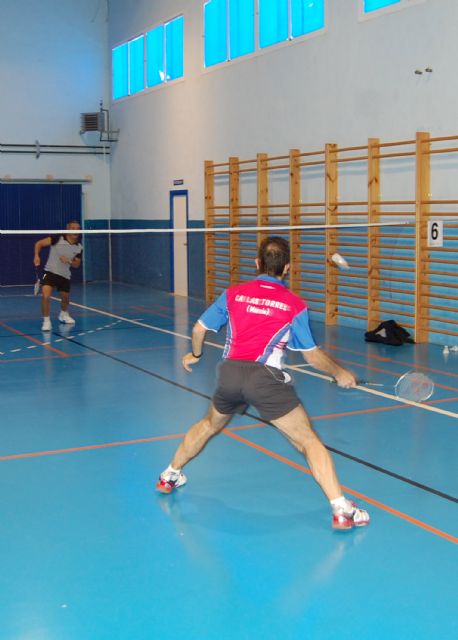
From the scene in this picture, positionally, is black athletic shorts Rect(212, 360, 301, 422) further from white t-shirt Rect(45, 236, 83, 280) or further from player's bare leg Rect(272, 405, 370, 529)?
white t-shirt Rect(45, 236, 83, 280)

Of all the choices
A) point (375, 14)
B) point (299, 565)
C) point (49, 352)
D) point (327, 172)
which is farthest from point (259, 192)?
point (299, 565)

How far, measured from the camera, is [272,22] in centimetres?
1605

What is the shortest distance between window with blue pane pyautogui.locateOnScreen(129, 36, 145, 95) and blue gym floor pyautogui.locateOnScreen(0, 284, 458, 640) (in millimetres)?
Answer: 14344

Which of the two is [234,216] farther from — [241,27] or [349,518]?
[349,518]

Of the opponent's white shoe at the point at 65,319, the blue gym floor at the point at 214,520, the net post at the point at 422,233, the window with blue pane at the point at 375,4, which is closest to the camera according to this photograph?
the blue gym floor at the point at 214,520

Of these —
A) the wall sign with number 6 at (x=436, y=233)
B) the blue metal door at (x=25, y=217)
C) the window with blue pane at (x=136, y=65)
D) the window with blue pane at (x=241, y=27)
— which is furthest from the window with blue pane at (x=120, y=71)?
the wall sign with number 6 at (x=436, y=233)

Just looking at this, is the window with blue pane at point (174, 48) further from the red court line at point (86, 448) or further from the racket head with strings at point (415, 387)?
the racket head with strings at point (415, 387)

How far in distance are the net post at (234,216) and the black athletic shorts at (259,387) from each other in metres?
12.5

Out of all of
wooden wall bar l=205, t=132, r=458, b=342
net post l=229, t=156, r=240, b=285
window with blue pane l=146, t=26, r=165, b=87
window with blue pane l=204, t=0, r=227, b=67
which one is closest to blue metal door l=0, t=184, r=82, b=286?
window with blue pane l=146, t=26, r=165, b=87

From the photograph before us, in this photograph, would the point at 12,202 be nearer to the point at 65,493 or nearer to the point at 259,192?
the point at 259,192

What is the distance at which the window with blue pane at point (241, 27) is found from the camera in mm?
16719

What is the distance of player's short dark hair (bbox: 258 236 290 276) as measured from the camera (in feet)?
16.4

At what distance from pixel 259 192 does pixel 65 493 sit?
11.4 metres

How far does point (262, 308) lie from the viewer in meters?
4.97
